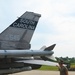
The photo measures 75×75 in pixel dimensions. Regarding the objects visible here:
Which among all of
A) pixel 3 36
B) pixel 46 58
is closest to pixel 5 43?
pixel 3 36

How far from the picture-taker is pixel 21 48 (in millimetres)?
18266

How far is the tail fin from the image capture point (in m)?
17.8

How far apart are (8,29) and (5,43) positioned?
1.08m

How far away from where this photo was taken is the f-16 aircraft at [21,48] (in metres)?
16.2

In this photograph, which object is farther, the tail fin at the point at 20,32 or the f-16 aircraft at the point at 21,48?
the tail fin at the point at 20,32

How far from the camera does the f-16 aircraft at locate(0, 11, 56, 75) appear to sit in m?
16.2

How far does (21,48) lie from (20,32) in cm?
120

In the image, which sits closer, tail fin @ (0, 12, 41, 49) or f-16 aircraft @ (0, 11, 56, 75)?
f-16 aircraft @ (0, 11, 56, 75)

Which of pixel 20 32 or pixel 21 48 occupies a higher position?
pixel 20 32

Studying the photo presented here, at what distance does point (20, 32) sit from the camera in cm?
1873

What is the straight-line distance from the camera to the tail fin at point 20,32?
17844mm

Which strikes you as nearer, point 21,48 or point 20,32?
point 21,48

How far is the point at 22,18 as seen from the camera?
19.0 metres

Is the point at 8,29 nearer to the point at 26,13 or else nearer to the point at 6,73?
the point at 26,13
